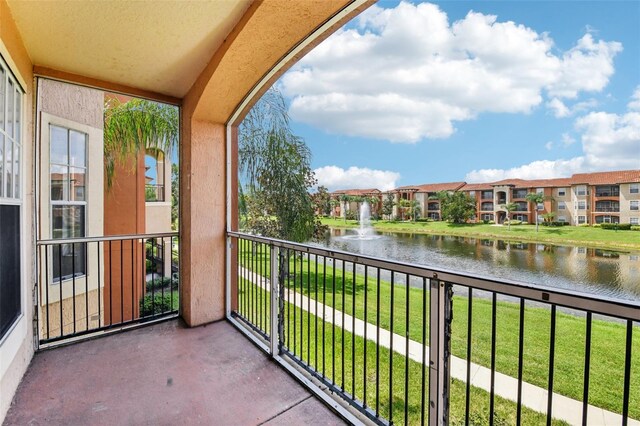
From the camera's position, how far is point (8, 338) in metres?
1.77

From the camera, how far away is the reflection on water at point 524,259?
1.52 metres

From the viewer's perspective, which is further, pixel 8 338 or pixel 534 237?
pixel 534 237

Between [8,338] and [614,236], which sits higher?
[614,236]

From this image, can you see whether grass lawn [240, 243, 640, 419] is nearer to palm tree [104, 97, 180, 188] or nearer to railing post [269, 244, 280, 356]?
railing post [269, 244, 280, 356]

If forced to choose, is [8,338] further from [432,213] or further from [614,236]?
[614,236]

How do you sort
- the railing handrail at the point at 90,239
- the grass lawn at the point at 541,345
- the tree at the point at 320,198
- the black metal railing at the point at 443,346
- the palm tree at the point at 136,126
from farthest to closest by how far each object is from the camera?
the tree at the point at 320,198
the palm tree at the point at 136,126
the grass lawn at the point at 541,345
the railing handrail at the point at 90,239
the black metal railing at the point at 443,346

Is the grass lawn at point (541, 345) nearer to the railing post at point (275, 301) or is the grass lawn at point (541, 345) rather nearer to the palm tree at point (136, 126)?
the railing post at point (275, 301)

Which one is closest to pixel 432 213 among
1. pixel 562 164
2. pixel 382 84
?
pixel 562 164

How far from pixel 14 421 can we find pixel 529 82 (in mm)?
4224

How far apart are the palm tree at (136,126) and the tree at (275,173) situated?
1.38 metres

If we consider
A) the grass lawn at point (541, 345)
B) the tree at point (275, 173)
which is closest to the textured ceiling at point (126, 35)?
the grass lawn at point (541, 345)

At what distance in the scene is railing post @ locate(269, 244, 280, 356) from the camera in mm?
2367

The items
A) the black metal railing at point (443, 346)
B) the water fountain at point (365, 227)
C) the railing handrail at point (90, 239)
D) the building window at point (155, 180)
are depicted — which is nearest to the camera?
the black metal railing at point (443, 346)

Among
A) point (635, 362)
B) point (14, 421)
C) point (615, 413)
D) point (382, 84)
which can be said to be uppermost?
point (382, 84)
